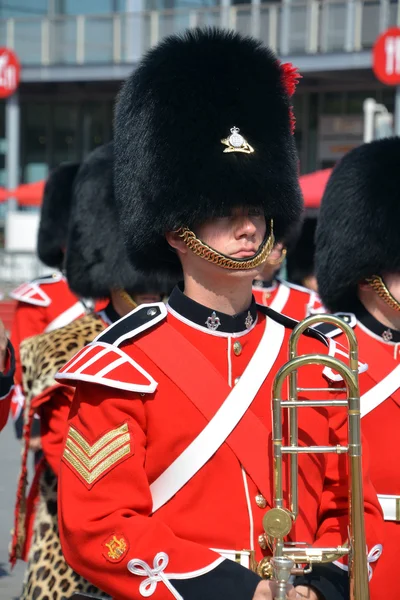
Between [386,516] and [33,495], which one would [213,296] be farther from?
[33,495]

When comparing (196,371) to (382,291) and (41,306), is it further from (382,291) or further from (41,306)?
(41,306)

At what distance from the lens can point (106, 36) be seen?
82.0ft

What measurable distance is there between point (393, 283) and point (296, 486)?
1.54 meters

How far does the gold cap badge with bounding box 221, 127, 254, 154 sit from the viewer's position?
3.17 m

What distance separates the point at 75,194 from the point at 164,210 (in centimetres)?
283

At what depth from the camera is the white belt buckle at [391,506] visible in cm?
390

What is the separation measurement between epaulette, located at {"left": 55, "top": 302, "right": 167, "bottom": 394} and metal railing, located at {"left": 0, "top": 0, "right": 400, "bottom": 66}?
18489mm

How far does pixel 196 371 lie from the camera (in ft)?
9.79

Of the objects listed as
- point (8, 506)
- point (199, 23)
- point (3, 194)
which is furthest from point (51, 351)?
point (3, 194)

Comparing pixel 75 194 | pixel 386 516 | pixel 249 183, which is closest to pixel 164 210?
pixel 249 183

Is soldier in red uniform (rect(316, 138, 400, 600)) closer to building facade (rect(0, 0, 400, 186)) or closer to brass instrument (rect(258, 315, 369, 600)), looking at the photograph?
brass instrument (rect(258, 315, 369, 600))

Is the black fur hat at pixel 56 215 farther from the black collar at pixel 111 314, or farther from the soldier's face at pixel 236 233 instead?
the soldier's face at pixel 236 233

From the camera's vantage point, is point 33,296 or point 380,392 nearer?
point 380,392

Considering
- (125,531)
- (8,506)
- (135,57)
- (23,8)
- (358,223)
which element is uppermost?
(23,8)
